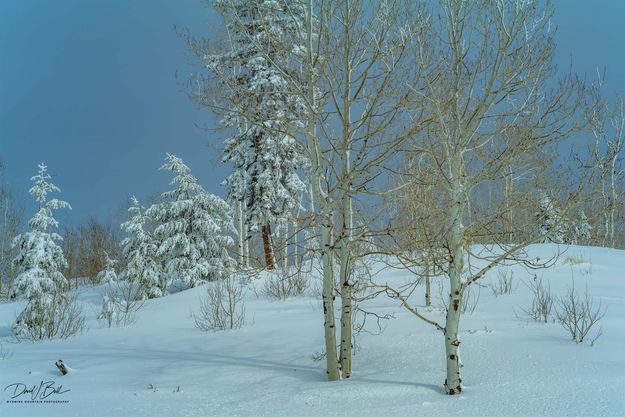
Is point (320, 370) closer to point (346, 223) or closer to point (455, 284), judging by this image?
point (346, 223)

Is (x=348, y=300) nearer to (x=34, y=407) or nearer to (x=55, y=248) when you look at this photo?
(x=34, y=407)

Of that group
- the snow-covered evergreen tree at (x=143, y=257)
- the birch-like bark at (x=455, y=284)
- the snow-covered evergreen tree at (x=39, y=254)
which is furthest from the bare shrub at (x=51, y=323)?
the birch-like bark at (x=455, y=284)

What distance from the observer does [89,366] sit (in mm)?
6379

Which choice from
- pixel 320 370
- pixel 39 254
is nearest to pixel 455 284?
pixel 320 370

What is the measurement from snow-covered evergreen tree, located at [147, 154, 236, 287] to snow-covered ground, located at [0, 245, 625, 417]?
8589mm

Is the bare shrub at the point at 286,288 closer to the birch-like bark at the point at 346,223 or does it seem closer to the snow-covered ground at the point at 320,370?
the snow-covered ground at the point at 320,370

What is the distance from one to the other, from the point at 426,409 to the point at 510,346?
2360 mm
